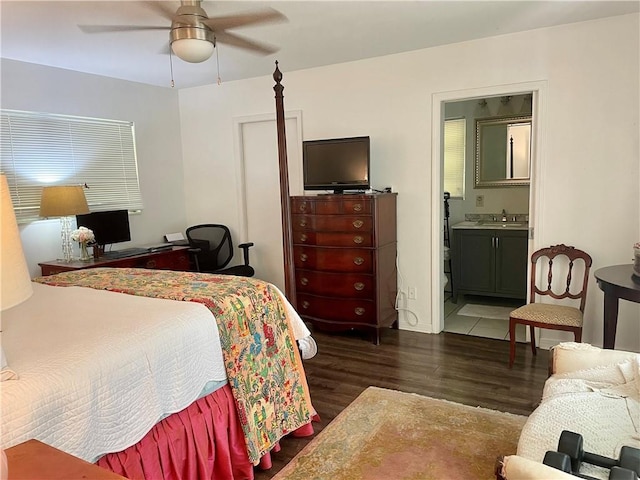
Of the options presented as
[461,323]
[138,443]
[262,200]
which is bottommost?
[461,323]

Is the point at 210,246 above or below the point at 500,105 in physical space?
below

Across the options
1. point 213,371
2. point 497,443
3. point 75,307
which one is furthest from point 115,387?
point 497,443

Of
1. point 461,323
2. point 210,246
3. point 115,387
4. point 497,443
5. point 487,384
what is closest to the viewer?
point 115,387

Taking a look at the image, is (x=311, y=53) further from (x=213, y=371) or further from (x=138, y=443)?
(x=138, y=443)

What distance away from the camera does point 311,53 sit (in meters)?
3.72

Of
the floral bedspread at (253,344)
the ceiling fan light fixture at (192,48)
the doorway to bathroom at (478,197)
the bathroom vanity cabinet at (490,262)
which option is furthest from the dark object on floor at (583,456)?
the bathroom vanity cabinet at (490,262)

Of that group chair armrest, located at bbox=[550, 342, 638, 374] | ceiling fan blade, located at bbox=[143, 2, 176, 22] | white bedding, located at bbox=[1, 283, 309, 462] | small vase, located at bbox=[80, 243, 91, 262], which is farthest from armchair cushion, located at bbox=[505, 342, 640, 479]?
small vase, located at bbox=[80, 243, 91, 262]

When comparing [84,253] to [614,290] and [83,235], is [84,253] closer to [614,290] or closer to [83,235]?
[83,235]

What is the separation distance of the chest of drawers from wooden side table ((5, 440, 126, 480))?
2.84 meters

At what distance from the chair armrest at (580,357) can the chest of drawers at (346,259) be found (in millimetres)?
1831

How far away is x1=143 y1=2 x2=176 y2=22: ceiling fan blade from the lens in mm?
2604

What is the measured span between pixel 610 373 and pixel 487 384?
4.25ft

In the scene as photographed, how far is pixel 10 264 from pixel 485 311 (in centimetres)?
446

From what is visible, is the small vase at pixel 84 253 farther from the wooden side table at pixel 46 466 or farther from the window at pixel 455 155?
the window at pixel 455 155
